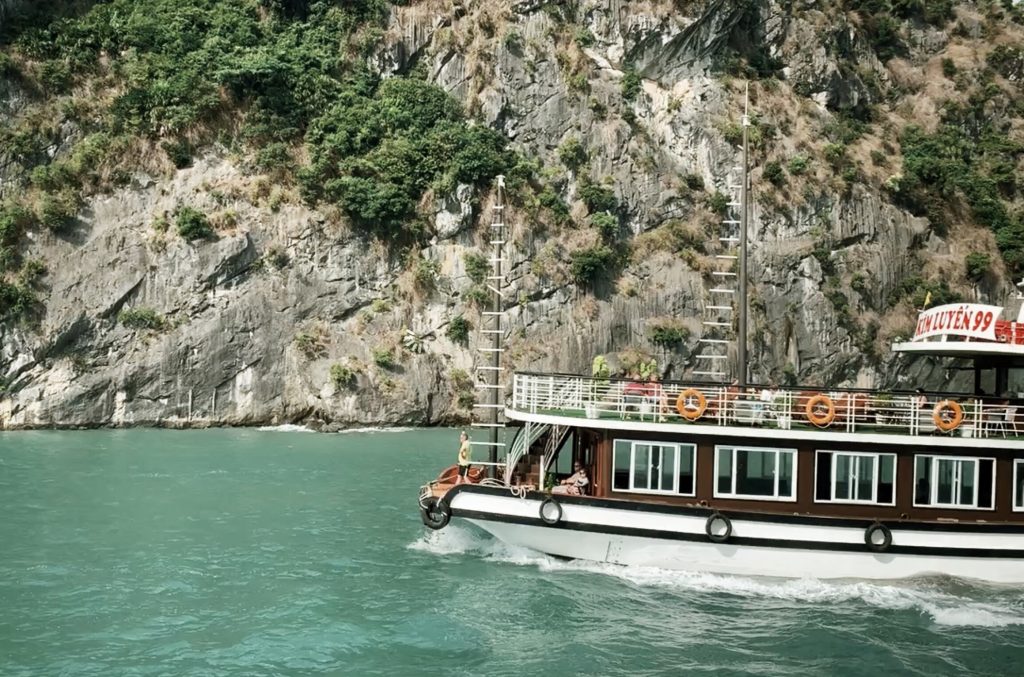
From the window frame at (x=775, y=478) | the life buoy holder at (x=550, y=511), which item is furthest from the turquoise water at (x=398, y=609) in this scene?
Result: the window frame at (x=775, y=478)

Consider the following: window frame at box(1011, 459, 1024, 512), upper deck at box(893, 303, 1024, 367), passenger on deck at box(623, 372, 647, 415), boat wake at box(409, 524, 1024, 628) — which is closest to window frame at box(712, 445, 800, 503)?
boat wake at box(409, 524, 1024, 628)

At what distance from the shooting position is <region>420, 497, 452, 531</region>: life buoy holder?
698 inches

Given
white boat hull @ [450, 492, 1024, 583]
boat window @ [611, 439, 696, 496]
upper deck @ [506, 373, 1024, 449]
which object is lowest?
white boat hull @ [450, 492, 1024, 583]

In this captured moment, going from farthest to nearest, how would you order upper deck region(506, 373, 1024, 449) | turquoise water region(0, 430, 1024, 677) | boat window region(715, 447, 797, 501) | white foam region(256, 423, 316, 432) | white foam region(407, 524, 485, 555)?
white foam region(256, 423, 316, 432) → white foam region(407, 524, 485, 555) → boat window region(715, 447, 797, 501) → upper deck region(506, 373, 1024, 449) → turquoise water region(0, 430, 1024, 677)

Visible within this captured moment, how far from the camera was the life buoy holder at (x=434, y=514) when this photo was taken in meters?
17.7

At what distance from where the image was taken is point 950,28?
68250mm

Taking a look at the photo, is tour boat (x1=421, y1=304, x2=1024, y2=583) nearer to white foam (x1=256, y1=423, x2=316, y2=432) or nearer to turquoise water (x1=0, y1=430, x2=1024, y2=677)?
turquoise water (x1=0, y1=430, x2=1024, y2=677)

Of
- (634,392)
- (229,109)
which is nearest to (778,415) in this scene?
(634,392)

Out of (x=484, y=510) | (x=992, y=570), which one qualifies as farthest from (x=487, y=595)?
(x=992, y=570)

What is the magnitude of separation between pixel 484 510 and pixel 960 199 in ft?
163

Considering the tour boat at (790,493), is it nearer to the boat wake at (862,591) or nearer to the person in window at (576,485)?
the person in window at (576,485)

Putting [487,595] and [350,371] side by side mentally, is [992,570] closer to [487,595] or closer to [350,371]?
[487,595]

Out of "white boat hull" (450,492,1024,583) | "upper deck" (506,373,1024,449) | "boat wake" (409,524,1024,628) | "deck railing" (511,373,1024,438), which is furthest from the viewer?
"deck railing" (511,373,1024,438)

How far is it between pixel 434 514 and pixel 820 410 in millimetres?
7544
